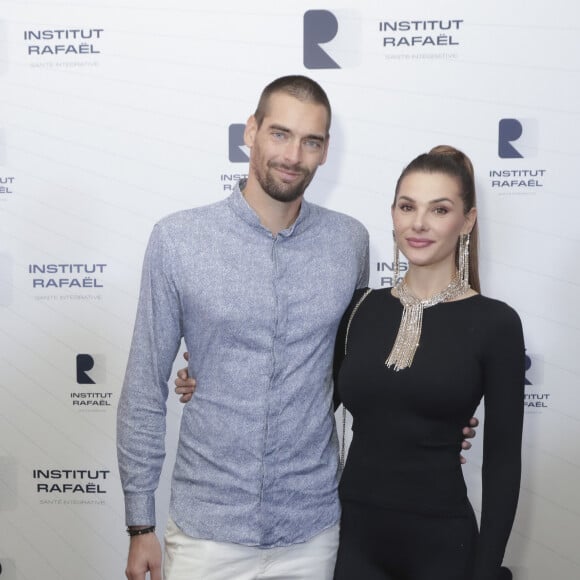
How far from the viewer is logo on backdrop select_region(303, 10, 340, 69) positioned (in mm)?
2553

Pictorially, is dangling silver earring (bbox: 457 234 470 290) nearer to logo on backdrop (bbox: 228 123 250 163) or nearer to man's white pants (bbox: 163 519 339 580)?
man's white pants (bbox: 163 519 339 580)

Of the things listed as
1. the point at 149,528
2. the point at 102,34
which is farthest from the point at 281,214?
the point at 102,34

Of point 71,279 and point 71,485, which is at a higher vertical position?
point 71,279

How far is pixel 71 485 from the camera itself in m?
2.71

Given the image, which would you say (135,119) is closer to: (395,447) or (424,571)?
(395,447)

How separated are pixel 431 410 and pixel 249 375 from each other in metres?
0.39

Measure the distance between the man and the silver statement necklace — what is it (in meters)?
0.15

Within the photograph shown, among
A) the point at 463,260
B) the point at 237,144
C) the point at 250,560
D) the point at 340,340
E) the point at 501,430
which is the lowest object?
the point at 250,560

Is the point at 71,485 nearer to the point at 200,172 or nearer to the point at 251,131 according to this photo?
the point at 200,172

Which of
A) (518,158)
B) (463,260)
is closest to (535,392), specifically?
(518,158)

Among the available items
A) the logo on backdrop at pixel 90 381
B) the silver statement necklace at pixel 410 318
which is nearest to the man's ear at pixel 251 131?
the silver statement necklace at pixel 410 318

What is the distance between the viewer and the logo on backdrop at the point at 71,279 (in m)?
2.66

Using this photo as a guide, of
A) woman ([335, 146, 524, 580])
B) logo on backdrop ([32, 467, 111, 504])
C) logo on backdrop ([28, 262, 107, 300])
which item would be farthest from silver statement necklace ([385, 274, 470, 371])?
logo on backdrop ([32, 467, 111, 504])

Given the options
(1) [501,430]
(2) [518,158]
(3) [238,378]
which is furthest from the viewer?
(2) [518,158]
